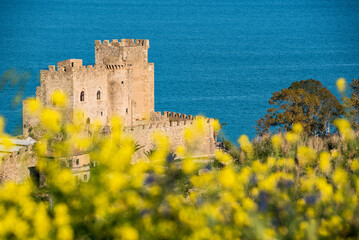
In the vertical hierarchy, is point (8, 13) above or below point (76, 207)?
above

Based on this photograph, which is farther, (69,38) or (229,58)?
(69,38)

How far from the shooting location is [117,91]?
39656mm

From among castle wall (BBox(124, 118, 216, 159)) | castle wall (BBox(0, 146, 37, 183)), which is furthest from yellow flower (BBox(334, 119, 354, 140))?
castle wall (BBox(124, 118, 216, 159))

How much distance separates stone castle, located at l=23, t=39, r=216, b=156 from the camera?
116 feet

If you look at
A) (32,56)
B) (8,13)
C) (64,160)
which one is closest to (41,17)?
(8,13)

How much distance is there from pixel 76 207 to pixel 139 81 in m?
31.7

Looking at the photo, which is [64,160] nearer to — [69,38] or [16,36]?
[69,38]

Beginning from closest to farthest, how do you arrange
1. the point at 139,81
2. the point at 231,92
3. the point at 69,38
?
the point at 139,81
the point at 231,92
the point at 69,38

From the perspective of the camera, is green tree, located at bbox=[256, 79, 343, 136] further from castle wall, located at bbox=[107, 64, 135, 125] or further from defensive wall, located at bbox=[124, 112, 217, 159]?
castle wall, located at bbox=[107, 64, 135, 125]

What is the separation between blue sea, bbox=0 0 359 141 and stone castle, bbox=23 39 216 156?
14151mm

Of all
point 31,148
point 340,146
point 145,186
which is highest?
point 31,148

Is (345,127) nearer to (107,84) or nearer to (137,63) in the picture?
(107,84)

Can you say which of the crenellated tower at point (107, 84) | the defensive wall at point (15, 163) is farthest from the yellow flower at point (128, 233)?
the crenellated tower at point (107, 84)

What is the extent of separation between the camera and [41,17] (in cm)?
18612
